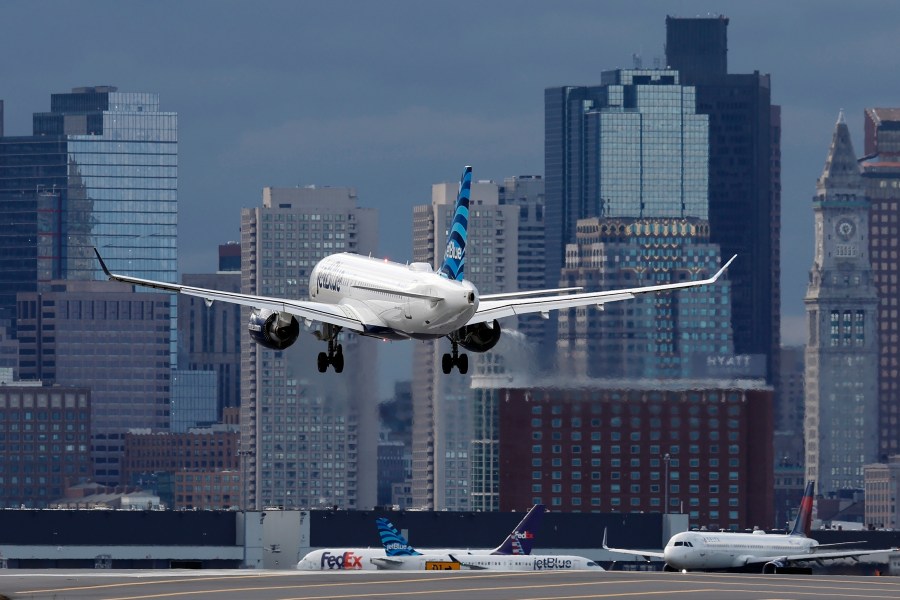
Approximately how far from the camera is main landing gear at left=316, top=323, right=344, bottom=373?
479 ft

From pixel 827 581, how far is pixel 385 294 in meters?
50.6

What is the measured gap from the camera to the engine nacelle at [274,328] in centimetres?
14775

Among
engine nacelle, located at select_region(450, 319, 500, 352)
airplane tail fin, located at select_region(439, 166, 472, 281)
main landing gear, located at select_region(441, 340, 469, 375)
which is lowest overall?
main landing gear, located at select_region(441, 340, 469, 375)

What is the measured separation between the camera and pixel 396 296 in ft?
470

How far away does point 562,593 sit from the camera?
153000 millimetres

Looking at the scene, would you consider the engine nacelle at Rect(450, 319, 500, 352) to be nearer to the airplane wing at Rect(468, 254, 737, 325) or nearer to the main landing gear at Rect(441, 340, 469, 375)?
the airplane wing at Rect(468, 254, 737, 325)

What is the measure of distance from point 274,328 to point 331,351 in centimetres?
369

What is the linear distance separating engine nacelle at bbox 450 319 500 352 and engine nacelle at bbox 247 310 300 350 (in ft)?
33.0

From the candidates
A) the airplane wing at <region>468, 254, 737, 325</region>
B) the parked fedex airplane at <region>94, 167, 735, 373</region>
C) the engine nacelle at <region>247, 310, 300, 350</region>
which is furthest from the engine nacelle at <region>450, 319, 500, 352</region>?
the engine nacelle at <region>247, 310, 300, 350</region>

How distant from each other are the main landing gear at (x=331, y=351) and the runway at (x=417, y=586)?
43.6 feet

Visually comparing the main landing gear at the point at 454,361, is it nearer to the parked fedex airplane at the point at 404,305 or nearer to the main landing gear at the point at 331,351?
the parked fedex airplane at the point at 404,305

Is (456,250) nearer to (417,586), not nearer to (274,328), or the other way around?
(274,328)

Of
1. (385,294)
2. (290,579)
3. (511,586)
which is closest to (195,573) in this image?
(290,579)

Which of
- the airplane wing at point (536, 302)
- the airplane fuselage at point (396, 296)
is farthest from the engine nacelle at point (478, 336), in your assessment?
the airplane fuselage at point (396, 296)
